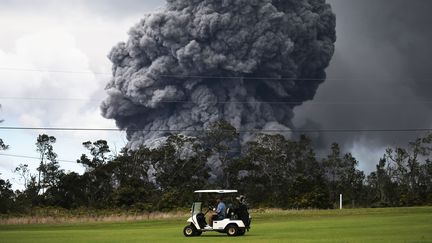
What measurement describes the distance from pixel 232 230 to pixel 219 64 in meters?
92.9

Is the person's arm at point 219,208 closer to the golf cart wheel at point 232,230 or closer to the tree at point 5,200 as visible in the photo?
the golf cart wheel at point 232,230

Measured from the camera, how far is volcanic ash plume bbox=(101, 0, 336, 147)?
119 meters

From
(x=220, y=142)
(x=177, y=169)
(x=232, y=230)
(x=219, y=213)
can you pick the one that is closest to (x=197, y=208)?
(x=219, y=213)

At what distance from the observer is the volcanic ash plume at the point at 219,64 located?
11919 centimetres

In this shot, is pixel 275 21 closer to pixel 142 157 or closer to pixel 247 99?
pixel 247 99

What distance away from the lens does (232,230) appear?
30266 millimetres

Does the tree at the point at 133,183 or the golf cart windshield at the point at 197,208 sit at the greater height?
the tree at the point at 133,183

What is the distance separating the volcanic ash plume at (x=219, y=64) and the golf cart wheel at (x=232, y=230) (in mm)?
88487

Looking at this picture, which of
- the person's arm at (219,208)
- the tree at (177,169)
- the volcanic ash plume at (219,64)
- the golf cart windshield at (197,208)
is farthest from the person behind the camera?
the volcanic ash plume at (219,64)

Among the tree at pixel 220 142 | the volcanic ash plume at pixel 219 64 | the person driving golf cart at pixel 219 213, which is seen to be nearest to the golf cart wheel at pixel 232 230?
the person driving golf cart at pixel 219 213

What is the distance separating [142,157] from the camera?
3477 inches

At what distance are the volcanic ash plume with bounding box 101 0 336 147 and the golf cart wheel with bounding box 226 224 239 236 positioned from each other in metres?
88.5

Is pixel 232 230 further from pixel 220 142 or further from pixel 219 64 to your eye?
pixel 219 64

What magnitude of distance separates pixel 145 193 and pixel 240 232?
42.0 meters
